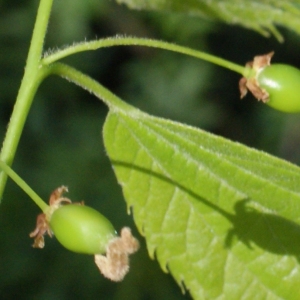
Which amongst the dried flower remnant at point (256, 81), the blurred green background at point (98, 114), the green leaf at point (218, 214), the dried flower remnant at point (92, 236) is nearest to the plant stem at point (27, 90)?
the dried flower remnant at point (92, 236)

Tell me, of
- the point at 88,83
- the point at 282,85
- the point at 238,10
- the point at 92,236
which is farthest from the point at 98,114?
the point at 92,236

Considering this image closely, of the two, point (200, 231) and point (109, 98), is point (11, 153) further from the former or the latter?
point (200, 231)

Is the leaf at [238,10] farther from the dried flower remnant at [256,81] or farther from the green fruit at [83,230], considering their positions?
the green fruit at [83,230]

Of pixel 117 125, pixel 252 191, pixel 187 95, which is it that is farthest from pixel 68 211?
pixel 187 95

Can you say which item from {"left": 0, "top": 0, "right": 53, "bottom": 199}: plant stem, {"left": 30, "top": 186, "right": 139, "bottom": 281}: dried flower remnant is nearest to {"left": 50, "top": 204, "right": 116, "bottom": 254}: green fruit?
{"left": 30, "top": 186, "right": 139, "bottom": 281}: dried flower remnant

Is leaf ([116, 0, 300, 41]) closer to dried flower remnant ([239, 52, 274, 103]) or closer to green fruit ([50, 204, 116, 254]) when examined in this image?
dried flower remnant ([239, 52, 274, 103])

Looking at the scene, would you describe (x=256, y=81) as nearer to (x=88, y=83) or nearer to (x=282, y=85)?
(x=282, y=85)

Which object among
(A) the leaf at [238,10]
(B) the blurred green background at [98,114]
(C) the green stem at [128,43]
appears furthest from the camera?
(B) the blurred green background at [98,114]
